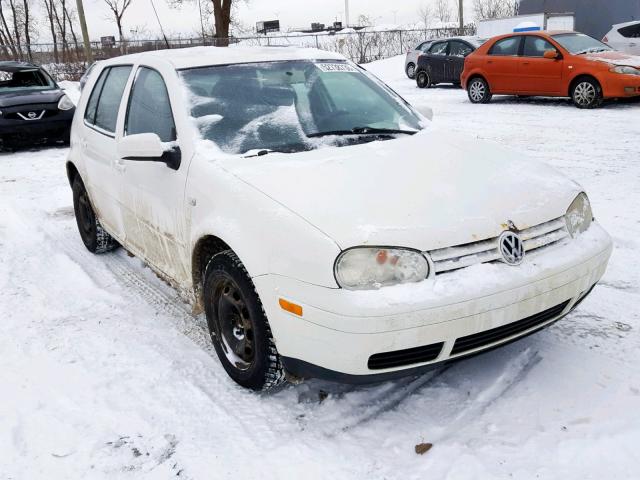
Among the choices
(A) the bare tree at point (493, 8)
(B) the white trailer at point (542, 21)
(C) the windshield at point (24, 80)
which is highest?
(A) the bare tree at point (493, 8)

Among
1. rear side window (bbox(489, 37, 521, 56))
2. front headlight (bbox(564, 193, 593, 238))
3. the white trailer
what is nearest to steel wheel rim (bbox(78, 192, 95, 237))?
front headlight (bbox(564, 193, 593, 238))

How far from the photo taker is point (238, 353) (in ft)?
9.63

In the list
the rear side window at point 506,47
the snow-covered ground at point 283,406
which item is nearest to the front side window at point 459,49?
the rear side window at point 506,47

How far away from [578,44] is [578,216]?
10.1m

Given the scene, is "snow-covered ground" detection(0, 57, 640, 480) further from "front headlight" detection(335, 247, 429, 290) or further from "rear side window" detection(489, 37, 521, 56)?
"rear side window" detection(489, 37, 521, 56)

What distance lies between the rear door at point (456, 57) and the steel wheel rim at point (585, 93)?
529cm

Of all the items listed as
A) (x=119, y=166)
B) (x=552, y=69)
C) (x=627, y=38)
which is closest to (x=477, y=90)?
(x=552, y=69)

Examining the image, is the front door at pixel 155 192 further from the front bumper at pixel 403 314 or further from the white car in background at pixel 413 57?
the white car in background at pixel 413 57

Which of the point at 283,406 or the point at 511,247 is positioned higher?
the point at 511,247

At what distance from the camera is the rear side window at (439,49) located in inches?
642

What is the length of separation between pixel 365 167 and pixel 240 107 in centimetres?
89

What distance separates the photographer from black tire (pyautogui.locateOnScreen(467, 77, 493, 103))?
1280 centimetres

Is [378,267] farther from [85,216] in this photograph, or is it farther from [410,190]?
[85,216]

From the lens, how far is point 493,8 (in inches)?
2103
